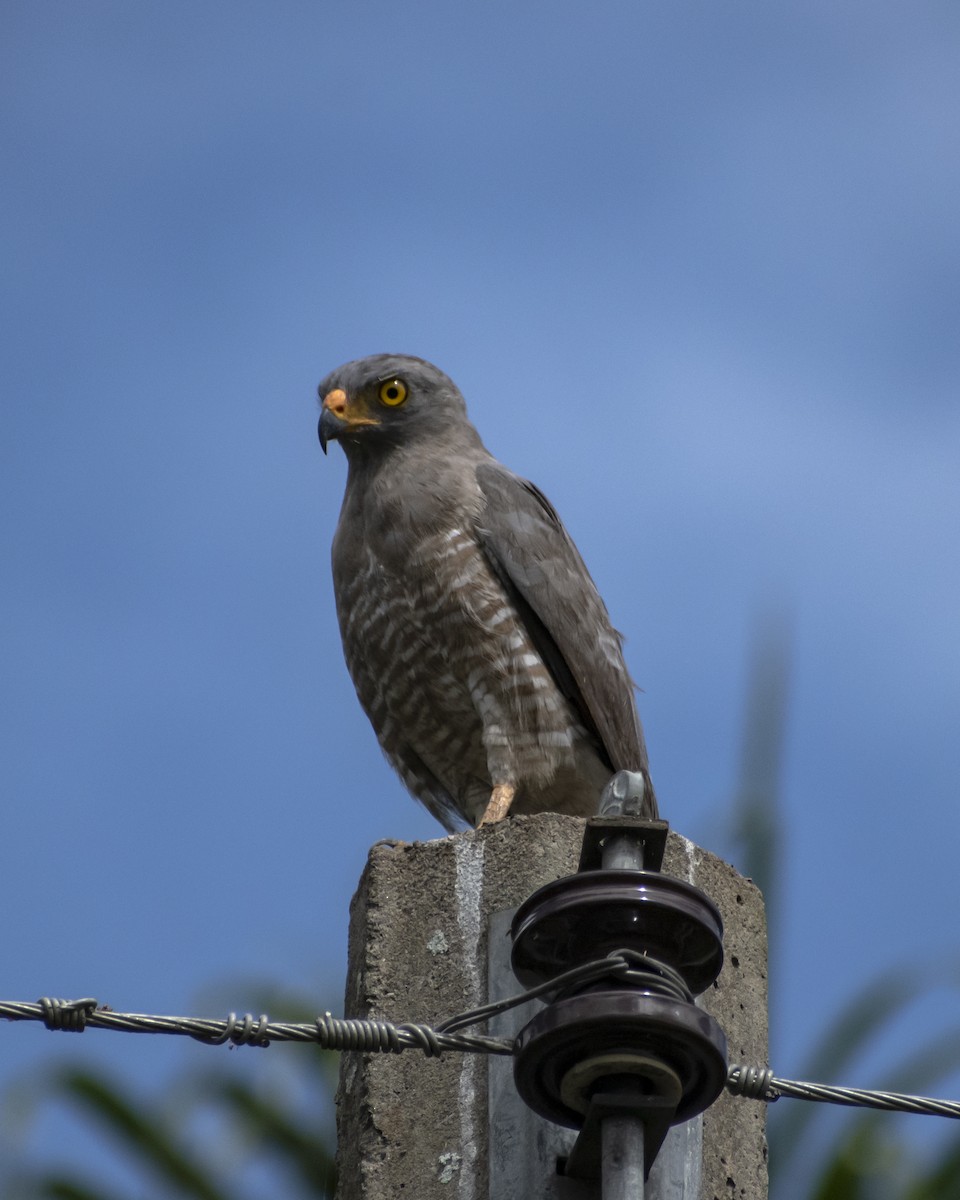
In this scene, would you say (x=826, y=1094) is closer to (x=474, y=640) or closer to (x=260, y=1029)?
(x=260, y=1029)

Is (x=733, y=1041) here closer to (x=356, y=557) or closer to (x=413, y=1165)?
(x=413, y=1165)

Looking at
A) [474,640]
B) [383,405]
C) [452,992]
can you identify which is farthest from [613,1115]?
[383,405]

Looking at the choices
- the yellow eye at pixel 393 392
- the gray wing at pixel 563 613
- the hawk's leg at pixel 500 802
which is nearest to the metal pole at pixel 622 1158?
the hawk's leg at pixel 500 802

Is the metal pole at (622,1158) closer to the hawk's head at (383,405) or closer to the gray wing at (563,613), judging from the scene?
the gray wing at (563,613)

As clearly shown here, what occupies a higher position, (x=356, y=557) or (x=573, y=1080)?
(x=356, y=557)

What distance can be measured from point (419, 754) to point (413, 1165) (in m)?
2.83

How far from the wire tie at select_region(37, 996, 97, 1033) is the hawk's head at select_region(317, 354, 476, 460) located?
3.79 m

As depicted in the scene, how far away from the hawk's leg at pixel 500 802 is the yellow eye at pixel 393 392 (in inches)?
68.7

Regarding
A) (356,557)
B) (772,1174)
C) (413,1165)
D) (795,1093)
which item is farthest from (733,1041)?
(772,1174)

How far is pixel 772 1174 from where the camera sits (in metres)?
7.35

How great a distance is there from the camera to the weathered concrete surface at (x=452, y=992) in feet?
11.3

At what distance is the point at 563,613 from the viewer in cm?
606

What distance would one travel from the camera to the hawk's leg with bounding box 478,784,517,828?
5.56m

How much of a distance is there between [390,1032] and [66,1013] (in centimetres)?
58
